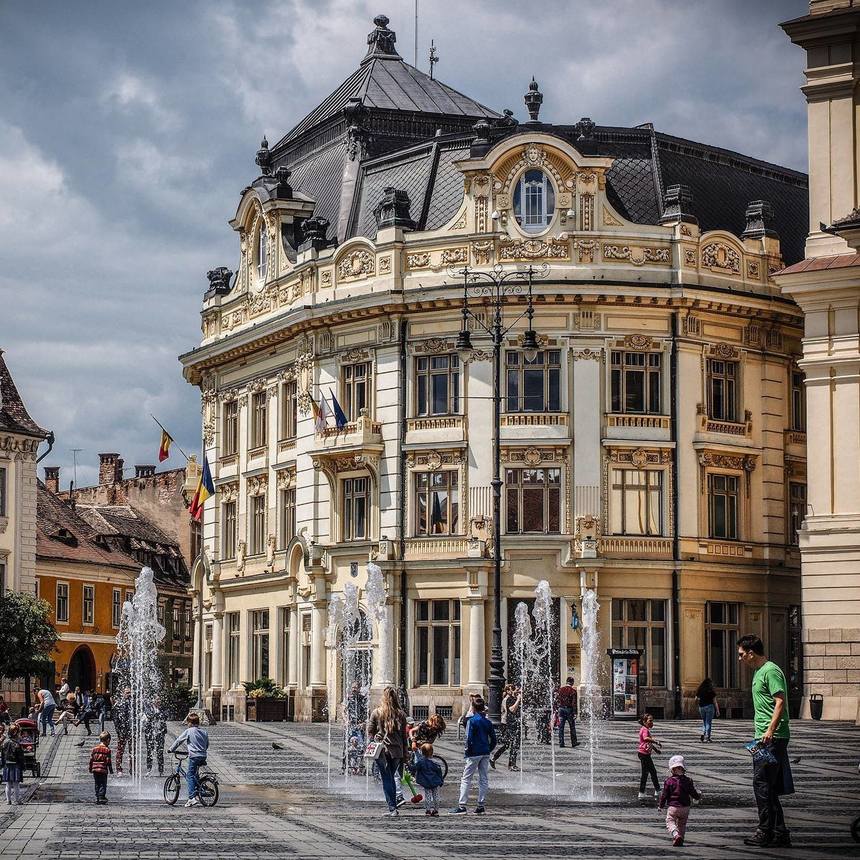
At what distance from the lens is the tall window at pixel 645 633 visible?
5722 centimetres

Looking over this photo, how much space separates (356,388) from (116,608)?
1492 inches

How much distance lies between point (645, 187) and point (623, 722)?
17334mm

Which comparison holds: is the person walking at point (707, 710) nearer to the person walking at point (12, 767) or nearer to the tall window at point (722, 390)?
the tall window at point (722, 390)

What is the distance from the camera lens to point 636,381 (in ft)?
192

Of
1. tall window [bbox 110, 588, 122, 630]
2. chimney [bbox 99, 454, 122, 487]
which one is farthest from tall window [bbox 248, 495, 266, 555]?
chimney [bbox 99, 454, 122, 487]

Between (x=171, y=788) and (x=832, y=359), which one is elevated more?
(x=832, y=359)

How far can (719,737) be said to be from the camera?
44938mm

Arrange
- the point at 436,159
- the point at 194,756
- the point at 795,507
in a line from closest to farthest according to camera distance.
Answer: the point at 194,756 → the point at 795,507 → the point at 436,159

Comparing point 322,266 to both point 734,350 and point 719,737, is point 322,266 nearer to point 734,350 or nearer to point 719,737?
point 734,350

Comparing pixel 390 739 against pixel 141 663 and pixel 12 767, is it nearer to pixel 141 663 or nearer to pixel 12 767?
pixel 12 767

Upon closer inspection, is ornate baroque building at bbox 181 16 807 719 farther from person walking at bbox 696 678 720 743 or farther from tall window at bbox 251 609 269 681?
person walking at bbox 696 678 720 743

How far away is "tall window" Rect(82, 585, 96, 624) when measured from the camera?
302 ft

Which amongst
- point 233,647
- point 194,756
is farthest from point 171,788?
point 233,647

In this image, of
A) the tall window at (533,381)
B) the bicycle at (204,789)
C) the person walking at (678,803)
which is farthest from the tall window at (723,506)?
the person walking at (678,803)
